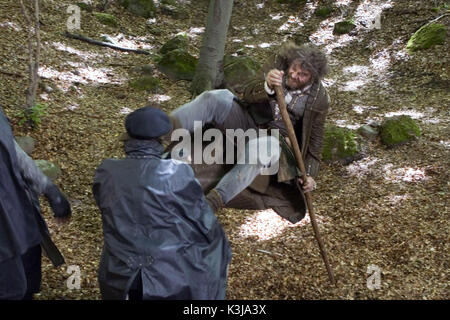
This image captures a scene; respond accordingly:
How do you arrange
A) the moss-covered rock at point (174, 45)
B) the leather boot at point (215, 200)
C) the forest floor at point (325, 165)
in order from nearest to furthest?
the leather boot at point (215, 200) → the forest floor at point (325, 165) → the moss-covered rock at point (174, 45)

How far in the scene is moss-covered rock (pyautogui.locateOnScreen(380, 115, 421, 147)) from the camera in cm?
597

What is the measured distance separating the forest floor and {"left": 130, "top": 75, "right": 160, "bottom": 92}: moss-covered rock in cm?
20

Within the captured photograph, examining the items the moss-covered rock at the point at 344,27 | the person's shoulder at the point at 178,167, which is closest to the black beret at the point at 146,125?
the person's shoulder at the point at 178,167

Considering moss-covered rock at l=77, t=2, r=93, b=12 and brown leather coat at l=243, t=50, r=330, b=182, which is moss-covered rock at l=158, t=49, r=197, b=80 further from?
brown leather coat at l=243, t=50, r=330, b=182

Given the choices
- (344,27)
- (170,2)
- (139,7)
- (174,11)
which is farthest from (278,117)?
(170,2)

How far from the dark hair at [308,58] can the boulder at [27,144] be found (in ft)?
9.88

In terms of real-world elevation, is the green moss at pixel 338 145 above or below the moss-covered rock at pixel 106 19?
below

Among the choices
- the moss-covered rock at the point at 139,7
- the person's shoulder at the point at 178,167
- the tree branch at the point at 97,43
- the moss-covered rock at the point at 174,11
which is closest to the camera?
the person's shoulder at the point at 178,167

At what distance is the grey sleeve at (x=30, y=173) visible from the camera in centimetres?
250

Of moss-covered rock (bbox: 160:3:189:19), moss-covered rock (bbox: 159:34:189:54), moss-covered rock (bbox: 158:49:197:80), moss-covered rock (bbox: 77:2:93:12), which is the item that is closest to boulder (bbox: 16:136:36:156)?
moss-covered rock (bbox: 158:49:197:80)

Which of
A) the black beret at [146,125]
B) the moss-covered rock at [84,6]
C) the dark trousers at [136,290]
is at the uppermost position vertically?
the black beret at [146,125]

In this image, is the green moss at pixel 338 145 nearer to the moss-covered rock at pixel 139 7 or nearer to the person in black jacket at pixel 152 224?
the person in black jacket at pixel 152 224

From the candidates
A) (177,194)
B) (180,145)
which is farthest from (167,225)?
(180,145)

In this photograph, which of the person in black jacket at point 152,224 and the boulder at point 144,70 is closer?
the person in black jacket at point 152,224
